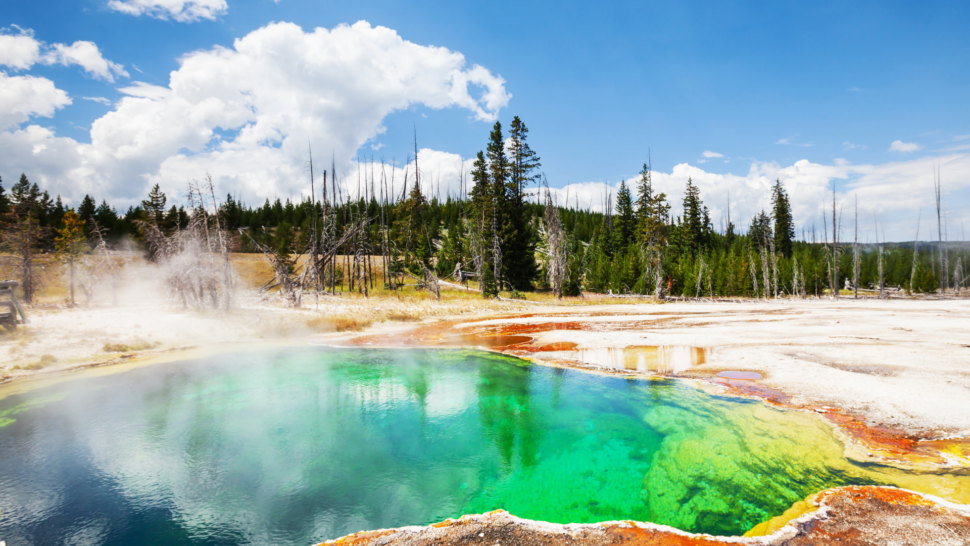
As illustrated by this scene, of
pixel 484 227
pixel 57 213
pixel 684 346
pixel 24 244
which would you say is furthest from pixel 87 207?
pixel 684 346

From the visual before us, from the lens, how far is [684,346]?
16.3 meters

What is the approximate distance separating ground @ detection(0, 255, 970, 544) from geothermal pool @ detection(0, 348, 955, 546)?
3.63 feet

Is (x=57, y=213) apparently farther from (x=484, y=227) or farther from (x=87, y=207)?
(x=484, y=227)

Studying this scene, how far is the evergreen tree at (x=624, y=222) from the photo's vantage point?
62.8 meters

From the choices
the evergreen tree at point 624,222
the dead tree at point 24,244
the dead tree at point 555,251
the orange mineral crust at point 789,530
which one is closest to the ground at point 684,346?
the orange mineral crust at point 789,530

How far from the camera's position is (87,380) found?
41.5 ft

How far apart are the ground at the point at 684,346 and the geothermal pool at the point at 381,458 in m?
1.11

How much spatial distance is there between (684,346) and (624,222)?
50.7 metres

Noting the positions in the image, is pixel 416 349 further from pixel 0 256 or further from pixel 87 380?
pixel 0 256

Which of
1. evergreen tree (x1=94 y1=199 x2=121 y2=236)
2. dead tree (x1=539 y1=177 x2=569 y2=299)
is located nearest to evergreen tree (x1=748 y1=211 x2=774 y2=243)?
dead tree (x1=539 y1=177 x2=569 y2=299)

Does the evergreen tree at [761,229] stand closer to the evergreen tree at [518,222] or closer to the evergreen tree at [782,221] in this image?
the evergreen tree at [782,221]

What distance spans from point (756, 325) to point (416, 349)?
17984mm

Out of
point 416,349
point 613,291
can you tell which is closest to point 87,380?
point 416,349

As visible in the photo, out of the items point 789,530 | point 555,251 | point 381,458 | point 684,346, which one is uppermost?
point 555,251
